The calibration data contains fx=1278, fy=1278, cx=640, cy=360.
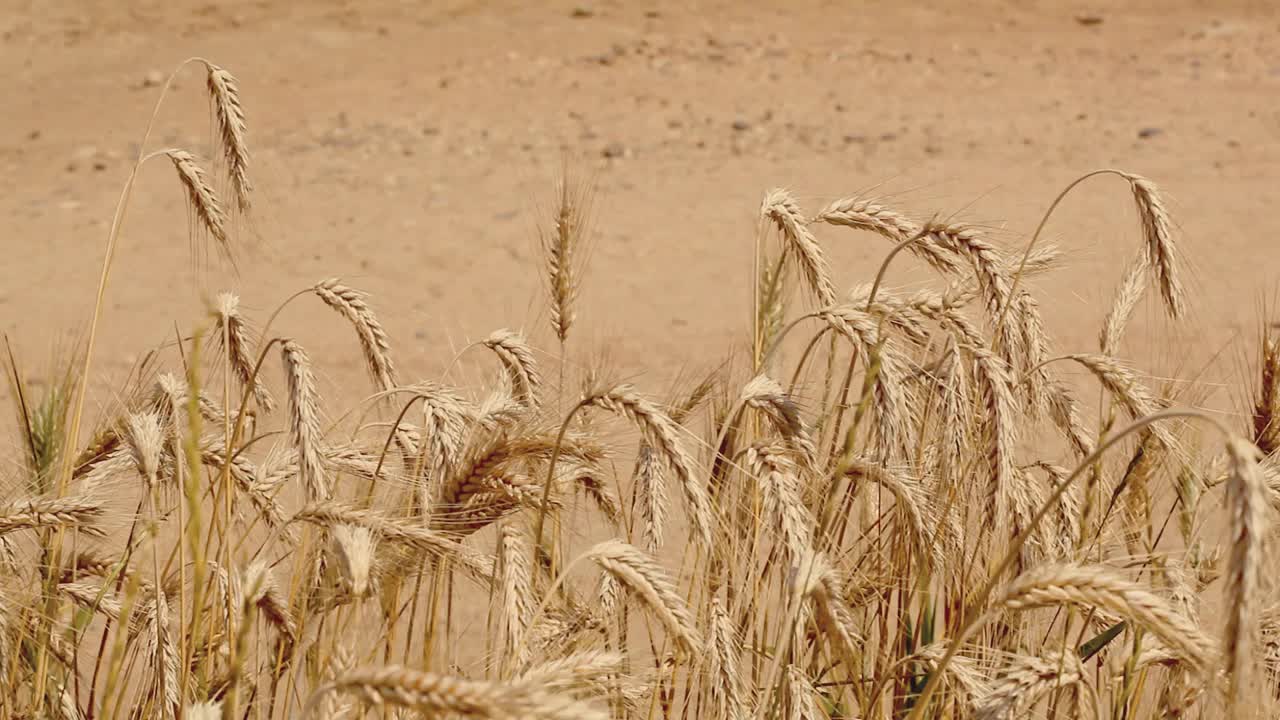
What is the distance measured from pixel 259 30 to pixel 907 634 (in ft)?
33.8

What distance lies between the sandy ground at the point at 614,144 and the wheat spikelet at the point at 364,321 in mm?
2760

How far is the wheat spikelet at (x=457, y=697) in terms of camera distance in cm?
94

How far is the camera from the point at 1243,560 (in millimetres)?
941

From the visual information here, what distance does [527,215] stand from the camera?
721 cm

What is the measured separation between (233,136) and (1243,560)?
4.86 ft

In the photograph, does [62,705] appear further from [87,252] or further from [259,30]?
[259,30]

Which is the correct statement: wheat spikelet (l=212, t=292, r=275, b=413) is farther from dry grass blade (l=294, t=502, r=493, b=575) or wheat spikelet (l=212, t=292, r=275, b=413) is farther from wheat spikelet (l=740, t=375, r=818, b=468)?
wheat spikelet (l=740, t=375, r=818, b=468)

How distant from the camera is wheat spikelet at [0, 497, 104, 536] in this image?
1.53m

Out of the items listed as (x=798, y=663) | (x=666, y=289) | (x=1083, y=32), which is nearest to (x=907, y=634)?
(x=798, y=663)

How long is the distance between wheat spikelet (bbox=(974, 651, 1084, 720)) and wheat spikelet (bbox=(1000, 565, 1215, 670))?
21cm

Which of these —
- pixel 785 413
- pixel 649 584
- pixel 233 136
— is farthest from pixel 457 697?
pixel 233 136

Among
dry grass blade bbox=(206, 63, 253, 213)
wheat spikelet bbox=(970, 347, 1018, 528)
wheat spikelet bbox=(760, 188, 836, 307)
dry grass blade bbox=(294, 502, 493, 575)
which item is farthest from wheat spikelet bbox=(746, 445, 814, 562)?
dry grass blade bbox=(206, 63, 253, 213)

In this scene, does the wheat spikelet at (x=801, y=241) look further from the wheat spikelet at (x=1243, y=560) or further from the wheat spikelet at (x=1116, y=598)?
Answer: the wheat spikelet at (x=1243, y=560)

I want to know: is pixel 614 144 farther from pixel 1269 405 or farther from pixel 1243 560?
pixel 1243 560
